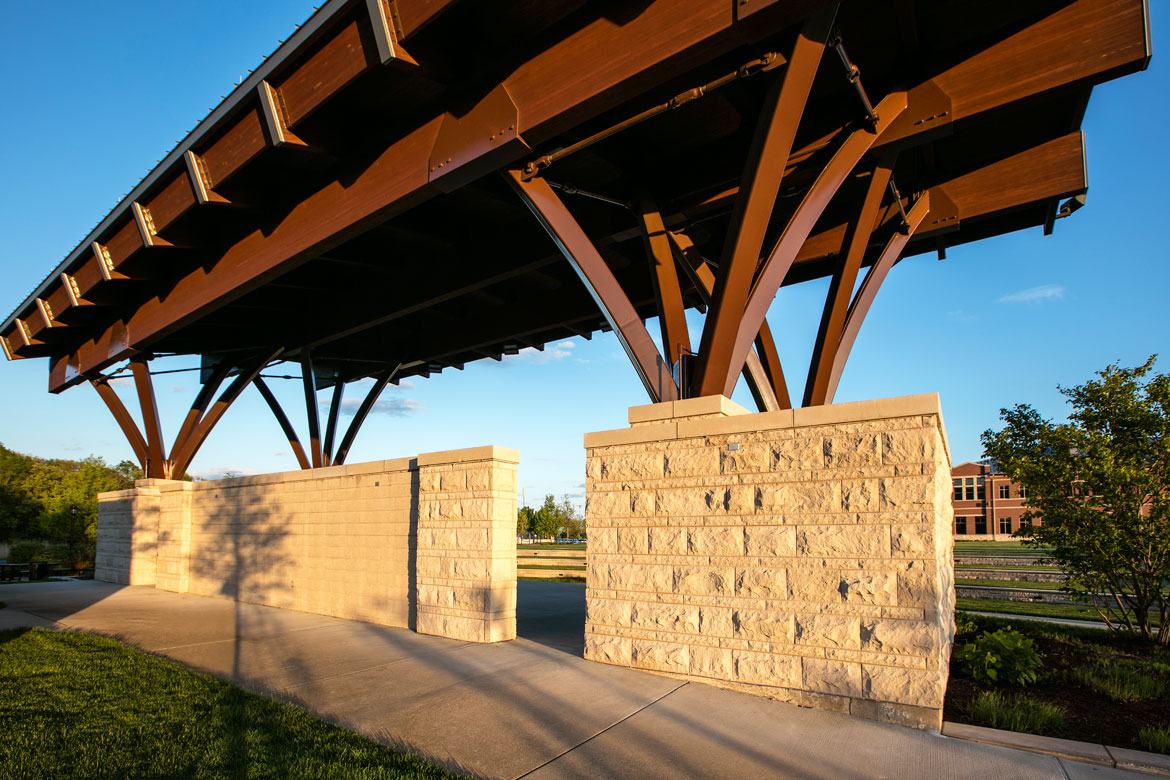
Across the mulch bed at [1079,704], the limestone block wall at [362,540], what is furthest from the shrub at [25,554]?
the mulch bed at [1079,704]

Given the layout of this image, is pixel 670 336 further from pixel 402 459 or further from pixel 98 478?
pixel 98 478

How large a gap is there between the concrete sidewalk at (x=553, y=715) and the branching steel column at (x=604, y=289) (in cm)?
356

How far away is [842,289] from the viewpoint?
1052 centimetres

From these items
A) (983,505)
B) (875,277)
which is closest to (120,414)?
(875,277)

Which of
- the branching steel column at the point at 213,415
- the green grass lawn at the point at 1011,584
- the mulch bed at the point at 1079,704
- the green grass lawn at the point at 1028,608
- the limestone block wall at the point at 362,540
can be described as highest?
the branching steel column at the point at 213,415

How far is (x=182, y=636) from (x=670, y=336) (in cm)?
827

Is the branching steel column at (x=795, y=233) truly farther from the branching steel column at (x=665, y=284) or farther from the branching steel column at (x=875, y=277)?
the branching steel column at (x=875, y=277)

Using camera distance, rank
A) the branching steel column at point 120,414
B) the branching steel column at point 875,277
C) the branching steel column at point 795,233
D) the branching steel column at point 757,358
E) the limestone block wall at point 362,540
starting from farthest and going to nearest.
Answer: the branching steel column at point 120,414
the branching steel column at point 875,277
the branching steel column at point 757,358
the limestone block wall at point 362,540
the branching steel column at point 795,233

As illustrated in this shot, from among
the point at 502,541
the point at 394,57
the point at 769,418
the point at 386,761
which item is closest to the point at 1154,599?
the point at 769,418

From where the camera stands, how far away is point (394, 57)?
7.29 m

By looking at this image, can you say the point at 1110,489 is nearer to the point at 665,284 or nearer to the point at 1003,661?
the point at 1003,661

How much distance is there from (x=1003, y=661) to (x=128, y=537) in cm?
2061

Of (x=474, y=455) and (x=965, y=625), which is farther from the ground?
(x=474, y=455)

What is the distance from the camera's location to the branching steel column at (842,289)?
9.70 m
